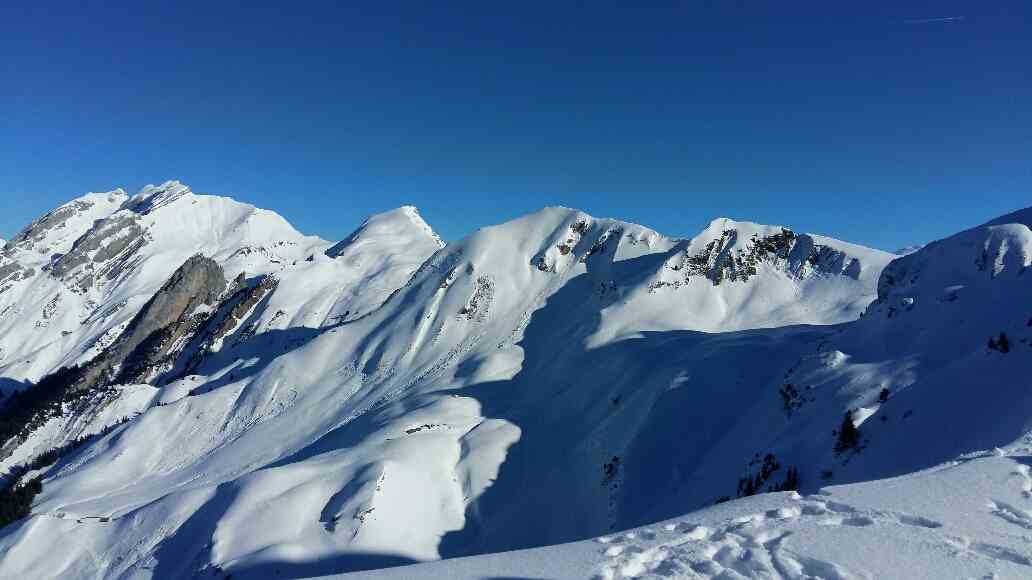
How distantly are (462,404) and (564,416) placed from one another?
12494 millimetres

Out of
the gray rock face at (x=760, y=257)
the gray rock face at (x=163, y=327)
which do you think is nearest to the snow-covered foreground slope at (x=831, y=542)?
the gray rock face at (x=760, y=257)

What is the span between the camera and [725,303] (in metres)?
78.2

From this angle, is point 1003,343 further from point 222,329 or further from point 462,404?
point 222,329

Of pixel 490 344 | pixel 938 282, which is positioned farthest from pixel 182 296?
pixel 938 282

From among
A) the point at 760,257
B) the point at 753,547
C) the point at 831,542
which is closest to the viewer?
the point at 831,542

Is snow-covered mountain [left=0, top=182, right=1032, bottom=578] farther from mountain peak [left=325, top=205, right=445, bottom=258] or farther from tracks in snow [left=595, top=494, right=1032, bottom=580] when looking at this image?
mountain peak [left=325, top=205, right=445, bottom=258]

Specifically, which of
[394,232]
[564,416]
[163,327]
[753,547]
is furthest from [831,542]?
[163,327]

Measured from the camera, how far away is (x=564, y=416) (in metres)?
60.4

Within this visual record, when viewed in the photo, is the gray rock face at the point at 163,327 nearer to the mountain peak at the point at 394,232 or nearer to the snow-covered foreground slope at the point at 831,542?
the mountain peak at the point at 394,232

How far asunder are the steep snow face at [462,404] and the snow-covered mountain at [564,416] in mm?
327

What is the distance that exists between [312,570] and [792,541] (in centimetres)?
3955

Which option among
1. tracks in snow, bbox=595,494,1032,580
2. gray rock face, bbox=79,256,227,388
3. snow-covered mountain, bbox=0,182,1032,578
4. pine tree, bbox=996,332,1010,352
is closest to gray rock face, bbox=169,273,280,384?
snow-covered mountain, bbox=0,182,1032,578

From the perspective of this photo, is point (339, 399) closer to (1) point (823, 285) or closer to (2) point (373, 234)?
(1) point (823, 285)

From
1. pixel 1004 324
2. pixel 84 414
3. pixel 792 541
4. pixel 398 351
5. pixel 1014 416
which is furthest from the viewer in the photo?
pixel 84 414
